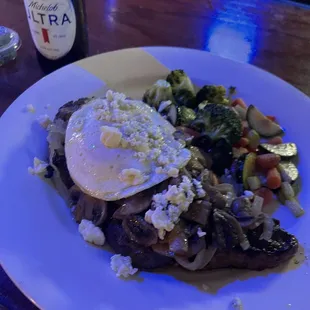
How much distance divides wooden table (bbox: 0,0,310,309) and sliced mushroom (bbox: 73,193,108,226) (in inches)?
48.2

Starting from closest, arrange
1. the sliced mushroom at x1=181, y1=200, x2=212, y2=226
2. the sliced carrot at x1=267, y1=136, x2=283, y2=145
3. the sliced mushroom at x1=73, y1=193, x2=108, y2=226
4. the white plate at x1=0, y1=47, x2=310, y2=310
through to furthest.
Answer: the white plate at x1=0, y1=47, x2=310, y2=310
the sliced mushroom at x1=181, y1=200, x2=212, y2=226
the sliced mushroom at x1=73, y1=193, x2=108, y2=226
the sliced carrot at x1=267, y1=136, x2=283, y2=145

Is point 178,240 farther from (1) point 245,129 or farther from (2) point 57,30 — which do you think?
(2) point 57,30

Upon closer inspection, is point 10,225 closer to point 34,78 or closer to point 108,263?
point 108,263

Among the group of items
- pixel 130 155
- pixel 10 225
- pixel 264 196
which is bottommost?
pixel 264 196

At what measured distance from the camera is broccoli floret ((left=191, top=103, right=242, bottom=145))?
2670 mm

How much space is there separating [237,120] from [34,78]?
1.50 metres

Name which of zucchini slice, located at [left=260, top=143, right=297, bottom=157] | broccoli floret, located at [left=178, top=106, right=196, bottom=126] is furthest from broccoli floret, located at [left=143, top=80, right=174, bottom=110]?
zucchini slice, located at [left=260, top=143, right=297, bottom=157]

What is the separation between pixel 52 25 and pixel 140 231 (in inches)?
60.1

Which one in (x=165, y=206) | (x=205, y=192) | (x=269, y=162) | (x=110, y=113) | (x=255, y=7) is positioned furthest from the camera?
(x=255, y=7)

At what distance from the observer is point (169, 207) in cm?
200

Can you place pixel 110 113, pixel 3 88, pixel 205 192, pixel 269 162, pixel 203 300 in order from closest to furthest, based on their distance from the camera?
pixel 203 300, pixel 205 192, pixel 110 113, pixel 269 162, pixel 3 88

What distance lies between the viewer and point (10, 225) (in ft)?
6.63

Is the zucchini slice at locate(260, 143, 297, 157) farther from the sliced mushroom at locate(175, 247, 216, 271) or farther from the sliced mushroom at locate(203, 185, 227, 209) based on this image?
the sliced mushroom at locate(175, 247, 216, 271)

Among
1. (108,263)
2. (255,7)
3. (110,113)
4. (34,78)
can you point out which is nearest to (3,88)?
(34,78)
